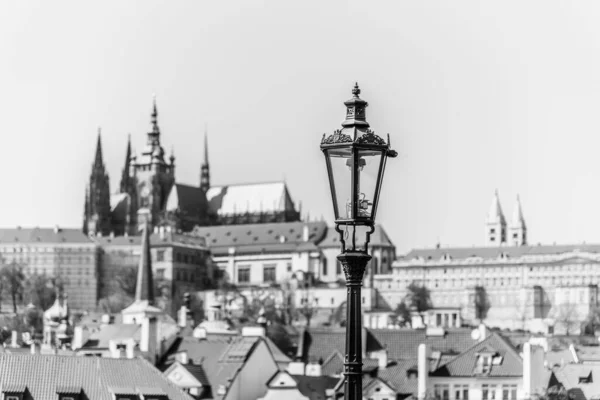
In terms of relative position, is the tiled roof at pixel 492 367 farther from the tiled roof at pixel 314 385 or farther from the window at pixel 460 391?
the tiled roof at pixel 314 385

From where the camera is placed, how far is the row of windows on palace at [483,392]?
209 ft

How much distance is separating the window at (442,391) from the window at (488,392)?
1229mm

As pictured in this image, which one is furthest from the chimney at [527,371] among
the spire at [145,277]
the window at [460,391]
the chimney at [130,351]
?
the spire at [145,277]

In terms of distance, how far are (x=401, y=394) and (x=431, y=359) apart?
164 inches

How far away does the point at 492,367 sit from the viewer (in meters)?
64.8

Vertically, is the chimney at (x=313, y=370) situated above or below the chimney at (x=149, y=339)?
below

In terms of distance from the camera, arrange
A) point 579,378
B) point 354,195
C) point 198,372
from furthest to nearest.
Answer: point 579,378 → point 198,372 → point 354,195

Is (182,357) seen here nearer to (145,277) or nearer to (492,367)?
(492,367)

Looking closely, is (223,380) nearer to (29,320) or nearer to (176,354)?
(176,354)

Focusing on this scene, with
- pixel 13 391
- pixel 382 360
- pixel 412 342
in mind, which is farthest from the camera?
pixel 412 342

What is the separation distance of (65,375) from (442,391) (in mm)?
21577

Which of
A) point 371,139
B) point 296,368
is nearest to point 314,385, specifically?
point 296,368

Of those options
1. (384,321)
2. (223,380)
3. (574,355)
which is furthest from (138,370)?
(384,321)

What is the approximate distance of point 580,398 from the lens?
60.5 meters
